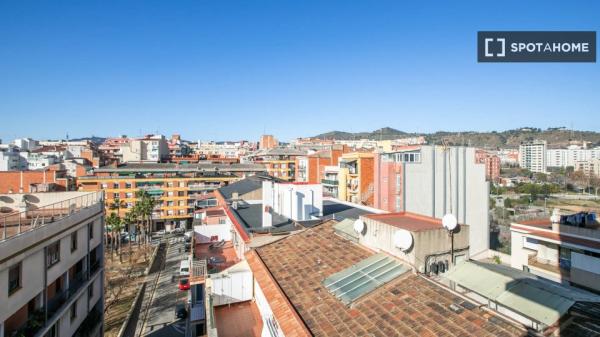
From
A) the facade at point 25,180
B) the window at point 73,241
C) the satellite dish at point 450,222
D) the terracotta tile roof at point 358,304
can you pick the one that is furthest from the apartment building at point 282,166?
the satellite dish at point 450,222

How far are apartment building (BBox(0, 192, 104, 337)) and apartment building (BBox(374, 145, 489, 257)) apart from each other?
→ 3382cm

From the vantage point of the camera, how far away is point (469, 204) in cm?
3997

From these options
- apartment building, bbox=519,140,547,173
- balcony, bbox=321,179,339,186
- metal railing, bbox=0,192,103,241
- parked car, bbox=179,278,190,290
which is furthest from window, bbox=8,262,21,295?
apartment building, bbox=519,140,547,173

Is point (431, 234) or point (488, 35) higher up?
point (488, 35)

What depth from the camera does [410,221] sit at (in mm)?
11938

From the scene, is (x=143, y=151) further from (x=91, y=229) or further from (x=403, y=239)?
(x=403, y=239)

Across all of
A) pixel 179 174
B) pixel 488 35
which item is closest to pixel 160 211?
pixel 179 174

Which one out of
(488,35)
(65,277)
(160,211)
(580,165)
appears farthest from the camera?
(580,165)

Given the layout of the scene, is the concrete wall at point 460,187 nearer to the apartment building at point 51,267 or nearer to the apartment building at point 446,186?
the apartment building at point 446,186

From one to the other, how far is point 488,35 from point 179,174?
62.6 meters

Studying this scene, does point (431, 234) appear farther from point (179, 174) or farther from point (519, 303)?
point (179, 174)

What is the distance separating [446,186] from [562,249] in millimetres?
16733

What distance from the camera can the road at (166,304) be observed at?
2759cm

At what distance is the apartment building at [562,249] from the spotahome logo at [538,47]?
1338 cm
